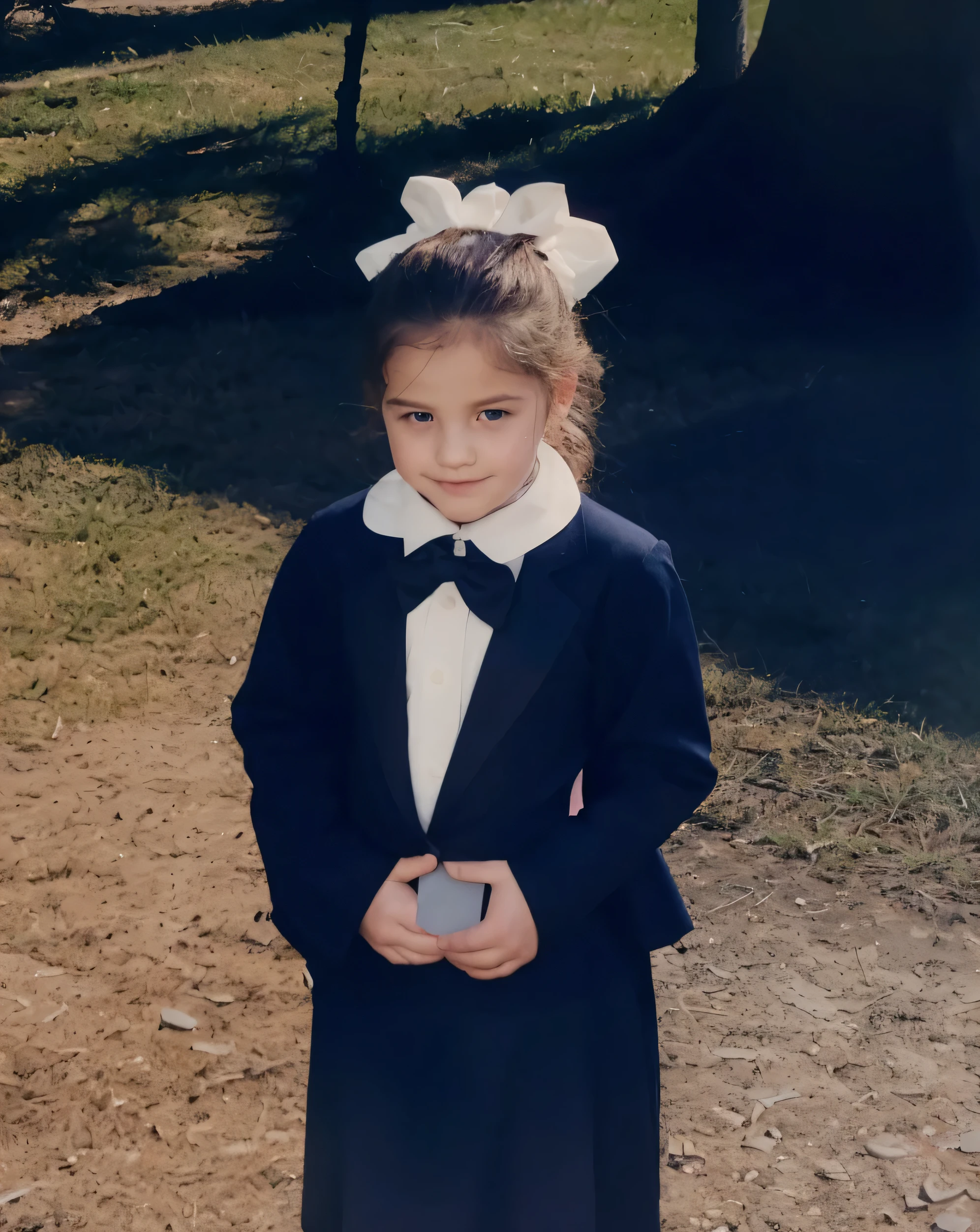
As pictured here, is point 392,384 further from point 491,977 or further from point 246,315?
point 246,315

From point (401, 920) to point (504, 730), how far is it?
327 mm

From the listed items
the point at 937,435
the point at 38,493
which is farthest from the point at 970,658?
the point at 38,493

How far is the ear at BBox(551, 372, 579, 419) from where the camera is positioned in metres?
1.94

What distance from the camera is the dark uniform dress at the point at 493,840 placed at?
1.90 meters

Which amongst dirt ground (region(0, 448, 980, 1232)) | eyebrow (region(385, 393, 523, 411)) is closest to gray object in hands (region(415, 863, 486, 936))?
eyebrow (region(385, 393, 523, 411))

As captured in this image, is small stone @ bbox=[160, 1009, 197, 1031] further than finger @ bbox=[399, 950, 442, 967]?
Yes

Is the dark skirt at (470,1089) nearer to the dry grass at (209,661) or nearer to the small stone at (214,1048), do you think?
the small stone at (214,1048)

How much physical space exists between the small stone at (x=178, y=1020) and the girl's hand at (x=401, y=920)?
2190mm

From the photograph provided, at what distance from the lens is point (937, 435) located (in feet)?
25.0

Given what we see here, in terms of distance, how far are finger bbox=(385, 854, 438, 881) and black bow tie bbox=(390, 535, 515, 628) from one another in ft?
1.20

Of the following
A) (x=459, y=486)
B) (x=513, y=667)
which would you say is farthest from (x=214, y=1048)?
(x=459, y=486)

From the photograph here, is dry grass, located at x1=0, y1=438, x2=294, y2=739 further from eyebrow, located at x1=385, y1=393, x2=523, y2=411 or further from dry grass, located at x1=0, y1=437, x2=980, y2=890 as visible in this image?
eyebrow, located at x1=385, y1=393, x2=523, y2=411

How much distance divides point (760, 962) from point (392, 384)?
293cm

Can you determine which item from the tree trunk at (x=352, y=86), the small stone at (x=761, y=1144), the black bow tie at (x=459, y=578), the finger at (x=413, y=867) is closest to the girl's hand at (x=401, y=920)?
the finger at (x=413, y=867)
